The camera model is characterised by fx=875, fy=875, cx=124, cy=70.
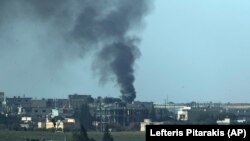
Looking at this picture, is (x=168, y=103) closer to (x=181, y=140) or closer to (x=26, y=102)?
(x=26, y=102)

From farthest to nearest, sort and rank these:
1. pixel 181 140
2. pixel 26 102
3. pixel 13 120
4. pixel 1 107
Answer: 1. pixel 26 102
2. pixel 1 107
3. pixel 13 120
4. pixel 181 140

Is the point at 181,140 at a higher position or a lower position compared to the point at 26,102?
lower

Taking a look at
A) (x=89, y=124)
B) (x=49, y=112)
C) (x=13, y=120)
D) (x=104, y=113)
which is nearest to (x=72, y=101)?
(x=49, y=112)

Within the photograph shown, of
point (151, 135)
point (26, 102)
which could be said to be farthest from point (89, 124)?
point (151, 135)

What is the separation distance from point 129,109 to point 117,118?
2.98 meters

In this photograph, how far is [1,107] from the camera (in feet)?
329

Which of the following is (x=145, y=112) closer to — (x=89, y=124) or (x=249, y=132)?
(x=89, y=124)

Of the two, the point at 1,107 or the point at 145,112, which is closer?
the point at 145,112

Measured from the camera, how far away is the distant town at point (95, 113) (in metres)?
63.3

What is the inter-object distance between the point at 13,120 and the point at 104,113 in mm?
12290

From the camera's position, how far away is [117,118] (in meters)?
78.5

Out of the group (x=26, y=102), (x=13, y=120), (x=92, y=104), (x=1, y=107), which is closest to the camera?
(x=13, y=120)

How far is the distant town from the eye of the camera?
63.3m

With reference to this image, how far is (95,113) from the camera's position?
80438mm
